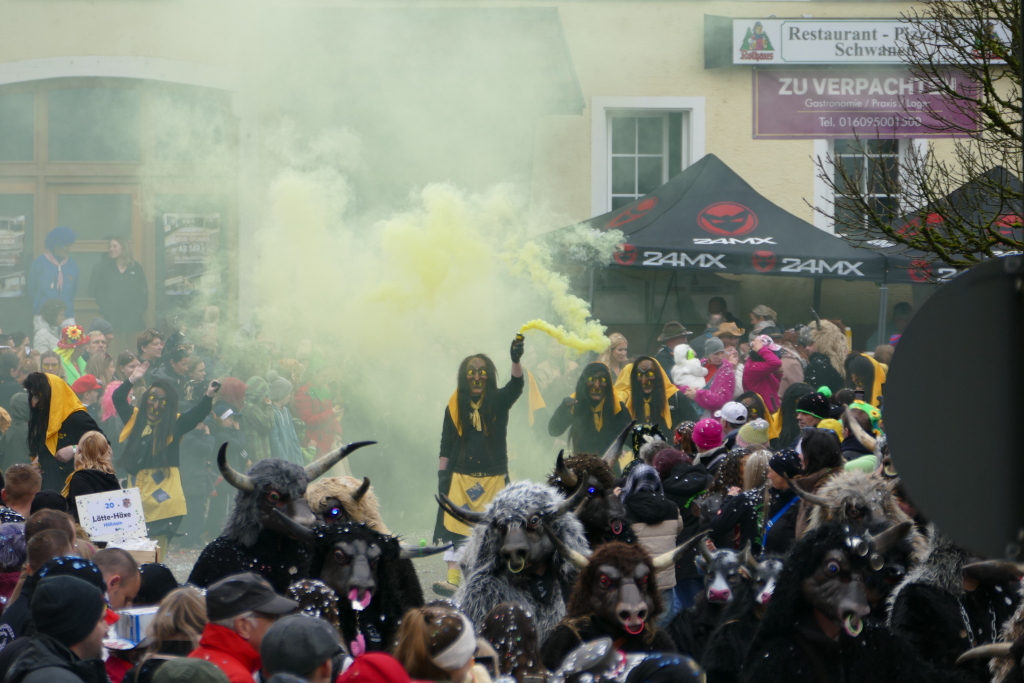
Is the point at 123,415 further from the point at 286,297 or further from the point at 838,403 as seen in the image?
the point at 838,403

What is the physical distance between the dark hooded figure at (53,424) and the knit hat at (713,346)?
19.3 ft

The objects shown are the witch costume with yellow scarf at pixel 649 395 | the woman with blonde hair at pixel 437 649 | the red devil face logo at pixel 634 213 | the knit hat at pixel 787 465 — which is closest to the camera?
the woman with blonde hair at pixel 437 649

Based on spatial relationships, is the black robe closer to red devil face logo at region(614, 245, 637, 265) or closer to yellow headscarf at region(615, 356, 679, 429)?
yellow headscarf at region(615, 356, 679, 429)

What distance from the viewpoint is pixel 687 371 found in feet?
35.9

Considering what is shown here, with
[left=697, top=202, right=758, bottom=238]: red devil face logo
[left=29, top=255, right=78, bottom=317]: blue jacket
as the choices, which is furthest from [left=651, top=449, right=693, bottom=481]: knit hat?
[left=29, top=255, right=78, bottom=317]: blue jacket

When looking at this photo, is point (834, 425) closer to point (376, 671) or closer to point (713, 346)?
point (713, 346)

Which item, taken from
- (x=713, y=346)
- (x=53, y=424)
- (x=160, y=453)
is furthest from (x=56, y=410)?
(x=713, y=346)

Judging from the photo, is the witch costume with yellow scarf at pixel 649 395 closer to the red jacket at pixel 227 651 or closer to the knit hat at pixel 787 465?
the knit hat at pixel 787 465

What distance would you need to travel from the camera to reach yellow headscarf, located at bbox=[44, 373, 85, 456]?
300 inches

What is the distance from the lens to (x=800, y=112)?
49.1 ft

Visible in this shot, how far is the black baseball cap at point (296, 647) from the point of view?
10.1 ft

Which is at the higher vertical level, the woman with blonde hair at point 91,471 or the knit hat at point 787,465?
the knit hat at point 787,465

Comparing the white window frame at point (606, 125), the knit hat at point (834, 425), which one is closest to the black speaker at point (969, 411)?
the knit hat at point (834, 425)

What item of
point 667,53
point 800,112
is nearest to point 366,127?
point 667,53
